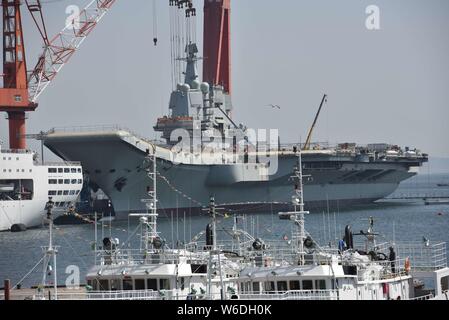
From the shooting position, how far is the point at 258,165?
90.9 m

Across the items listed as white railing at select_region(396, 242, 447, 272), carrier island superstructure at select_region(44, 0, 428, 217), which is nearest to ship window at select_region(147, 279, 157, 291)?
white railing at select_region(396, 242, 447, 272)

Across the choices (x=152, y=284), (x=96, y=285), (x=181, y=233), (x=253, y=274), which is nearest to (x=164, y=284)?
(x=152, y=284)

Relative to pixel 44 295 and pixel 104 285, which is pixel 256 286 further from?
pixel 44 295

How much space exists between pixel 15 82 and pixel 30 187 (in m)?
13.9

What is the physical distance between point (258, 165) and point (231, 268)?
207ft

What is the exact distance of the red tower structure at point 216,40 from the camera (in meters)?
112

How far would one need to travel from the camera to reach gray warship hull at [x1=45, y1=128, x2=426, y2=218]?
261 feet

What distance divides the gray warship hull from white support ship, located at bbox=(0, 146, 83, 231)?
2.04 m

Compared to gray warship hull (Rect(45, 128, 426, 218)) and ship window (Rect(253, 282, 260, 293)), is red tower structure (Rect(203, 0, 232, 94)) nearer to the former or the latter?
gray warship hull (Rect(45, 128, 426, 218))

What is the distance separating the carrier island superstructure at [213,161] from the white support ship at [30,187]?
84.5 inches
